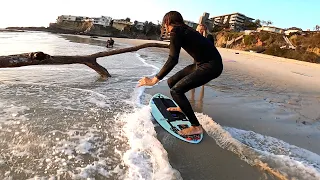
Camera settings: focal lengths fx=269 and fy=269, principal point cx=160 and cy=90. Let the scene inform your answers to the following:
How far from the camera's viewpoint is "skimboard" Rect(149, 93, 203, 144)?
13.3 feet

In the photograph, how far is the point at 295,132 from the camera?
200 inches

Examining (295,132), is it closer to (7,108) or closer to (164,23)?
(164,23)

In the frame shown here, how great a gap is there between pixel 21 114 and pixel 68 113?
2.34 ft

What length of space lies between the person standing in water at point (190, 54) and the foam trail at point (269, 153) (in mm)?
438

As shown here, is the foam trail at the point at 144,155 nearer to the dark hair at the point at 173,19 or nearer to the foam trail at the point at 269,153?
the foam trail at the point at 269,153

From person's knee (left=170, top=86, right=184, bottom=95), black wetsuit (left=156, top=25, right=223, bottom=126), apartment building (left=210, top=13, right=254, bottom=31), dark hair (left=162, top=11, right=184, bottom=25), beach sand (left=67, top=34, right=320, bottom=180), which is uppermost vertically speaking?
apartment building (left=210, top=13, right=254, bottom=31)

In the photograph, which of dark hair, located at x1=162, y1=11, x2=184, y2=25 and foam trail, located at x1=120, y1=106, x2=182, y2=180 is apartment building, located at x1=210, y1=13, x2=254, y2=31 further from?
foam trail, located at x1=120, y1=106, x2=182, y2=180

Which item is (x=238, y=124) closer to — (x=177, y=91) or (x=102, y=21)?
(x=177, y=91)

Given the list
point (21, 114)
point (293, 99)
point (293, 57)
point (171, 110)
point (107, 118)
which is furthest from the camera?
point (293, 57)

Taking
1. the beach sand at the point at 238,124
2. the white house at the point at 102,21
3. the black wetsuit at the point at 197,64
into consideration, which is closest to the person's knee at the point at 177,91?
the black wetsuit at the point at 197,64

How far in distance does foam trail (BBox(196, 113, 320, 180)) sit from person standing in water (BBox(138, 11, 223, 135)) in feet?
1.44

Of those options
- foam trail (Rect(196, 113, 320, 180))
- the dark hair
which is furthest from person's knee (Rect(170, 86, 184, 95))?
the dark hair

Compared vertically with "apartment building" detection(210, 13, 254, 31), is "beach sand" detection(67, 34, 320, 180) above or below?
below

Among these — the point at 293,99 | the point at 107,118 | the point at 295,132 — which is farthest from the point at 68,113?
the point at 293,99
